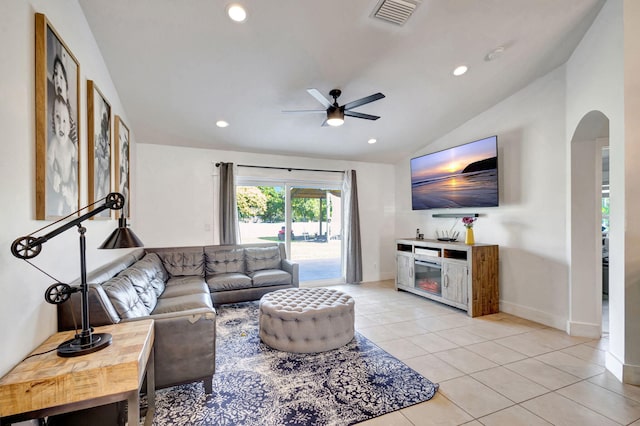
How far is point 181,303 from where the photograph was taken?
2758 mm

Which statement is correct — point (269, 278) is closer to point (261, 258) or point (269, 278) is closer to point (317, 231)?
point (261, 258)

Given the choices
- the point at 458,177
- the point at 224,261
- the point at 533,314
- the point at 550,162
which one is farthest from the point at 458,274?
the point at 224,261

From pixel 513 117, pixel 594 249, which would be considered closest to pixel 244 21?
pixel 513 117

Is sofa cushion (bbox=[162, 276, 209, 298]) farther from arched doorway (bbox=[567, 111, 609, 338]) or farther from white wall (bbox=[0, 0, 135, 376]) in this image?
arched doorway (bbox=[567, 111, 609, 338])

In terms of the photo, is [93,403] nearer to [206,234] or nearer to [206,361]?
[206,361]

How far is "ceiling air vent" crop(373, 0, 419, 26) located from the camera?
224 cm

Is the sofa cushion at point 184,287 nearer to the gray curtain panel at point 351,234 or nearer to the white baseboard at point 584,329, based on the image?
the gray curtain panel at point 351,234

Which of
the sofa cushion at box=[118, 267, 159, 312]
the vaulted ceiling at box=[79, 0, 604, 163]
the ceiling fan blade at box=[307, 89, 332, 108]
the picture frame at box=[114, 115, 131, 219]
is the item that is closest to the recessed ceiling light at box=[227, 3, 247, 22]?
the vaulted ceiling at box=[79, 0, 604, 163]

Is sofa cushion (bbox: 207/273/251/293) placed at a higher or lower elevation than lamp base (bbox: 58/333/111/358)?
lower

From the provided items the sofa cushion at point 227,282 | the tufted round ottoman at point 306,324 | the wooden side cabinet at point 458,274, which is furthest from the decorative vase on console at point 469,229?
the sofa cushion at point 227,282

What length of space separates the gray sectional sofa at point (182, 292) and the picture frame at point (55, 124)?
0.59 metres

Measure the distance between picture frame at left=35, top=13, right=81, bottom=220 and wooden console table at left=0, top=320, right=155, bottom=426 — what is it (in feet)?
2.41

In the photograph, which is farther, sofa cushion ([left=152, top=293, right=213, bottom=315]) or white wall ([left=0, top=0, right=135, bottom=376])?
sofa cushion ([left=152, top=293, right=213, bottom=315])

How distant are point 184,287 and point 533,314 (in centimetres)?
434
